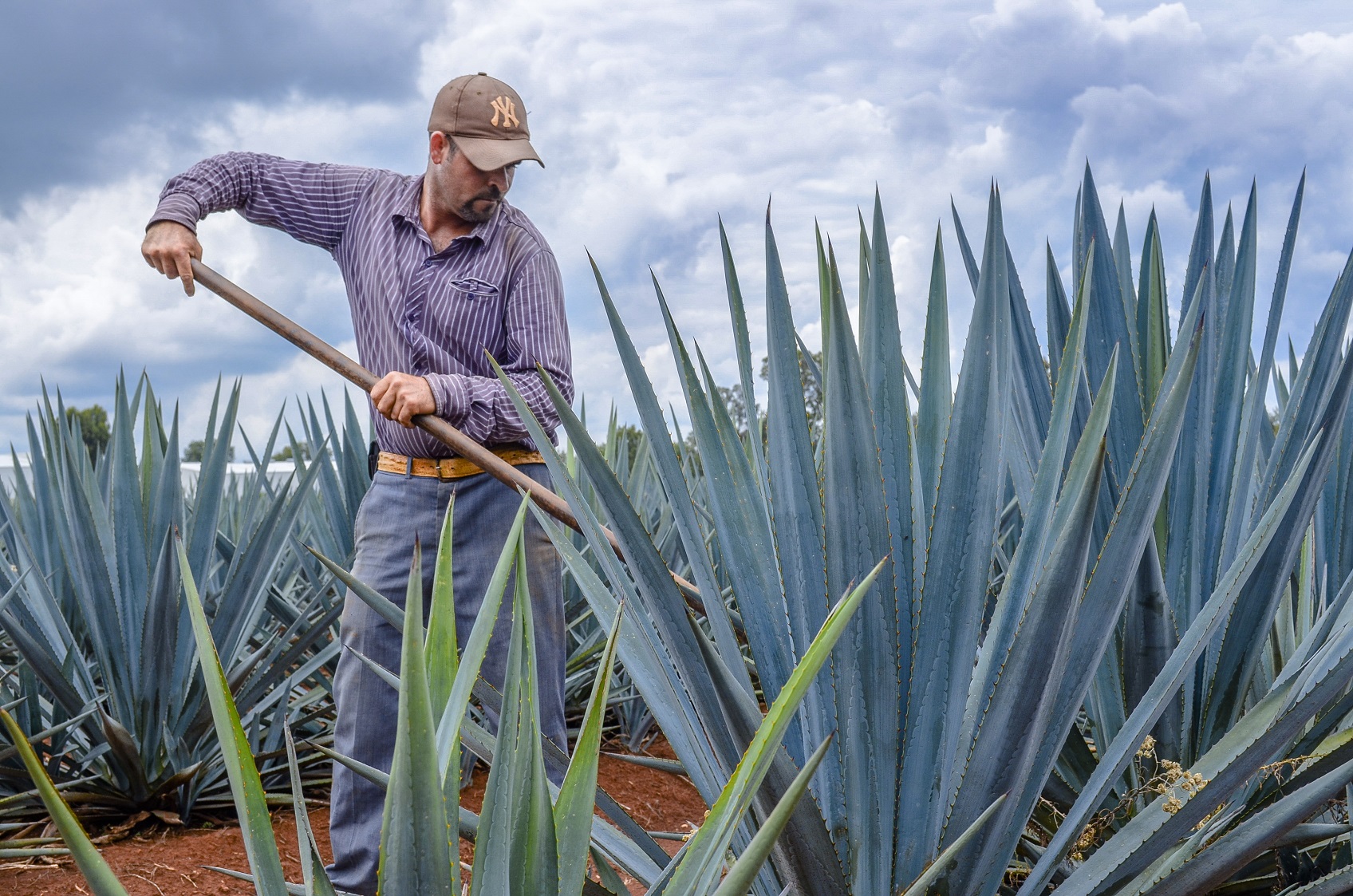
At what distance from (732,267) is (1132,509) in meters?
0.46

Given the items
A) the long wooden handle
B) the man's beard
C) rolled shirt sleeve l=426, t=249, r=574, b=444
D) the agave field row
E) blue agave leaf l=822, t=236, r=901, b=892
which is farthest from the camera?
the man's beard

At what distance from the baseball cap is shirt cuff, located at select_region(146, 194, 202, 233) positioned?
0.53 meters

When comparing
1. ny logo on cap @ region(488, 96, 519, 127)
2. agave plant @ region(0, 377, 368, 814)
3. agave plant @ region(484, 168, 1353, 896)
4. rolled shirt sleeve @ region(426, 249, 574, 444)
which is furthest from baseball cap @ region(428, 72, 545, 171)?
agave plant @ region(484, 168, 1353, 896)

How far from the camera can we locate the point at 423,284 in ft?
7.43

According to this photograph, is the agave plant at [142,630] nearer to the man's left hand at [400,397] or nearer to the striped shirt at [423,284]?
the striped shirt at [423,284]

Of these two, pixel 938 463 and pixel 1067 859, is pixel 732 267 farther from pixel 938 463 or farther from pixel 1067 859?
pixel 1067 859

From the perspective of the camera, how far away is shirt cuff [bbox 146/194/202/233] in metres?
2.20

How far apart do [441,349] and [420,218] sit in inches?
13.3

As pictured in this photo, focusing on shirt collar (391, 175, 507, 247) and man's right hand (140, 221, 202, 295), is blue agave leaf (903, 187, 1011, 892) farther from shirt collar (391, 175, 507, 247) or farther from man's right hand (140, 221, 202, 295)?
man's right hand (140, 221, 202, 295)

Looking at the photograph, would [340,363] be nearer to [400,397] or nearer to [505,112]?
[400,397]

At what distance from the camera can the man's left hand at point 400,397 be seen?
1.95 meters

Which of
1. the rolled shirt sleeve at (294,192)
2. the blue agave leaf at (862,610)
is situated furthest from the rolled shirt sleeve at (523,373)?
the blue agave leaf at (862,610)

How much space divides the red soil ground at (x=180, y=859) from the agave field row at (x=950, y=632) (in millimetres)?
902

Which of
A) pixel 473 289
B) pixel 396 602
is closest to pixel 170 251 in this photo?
pixel 473 289
